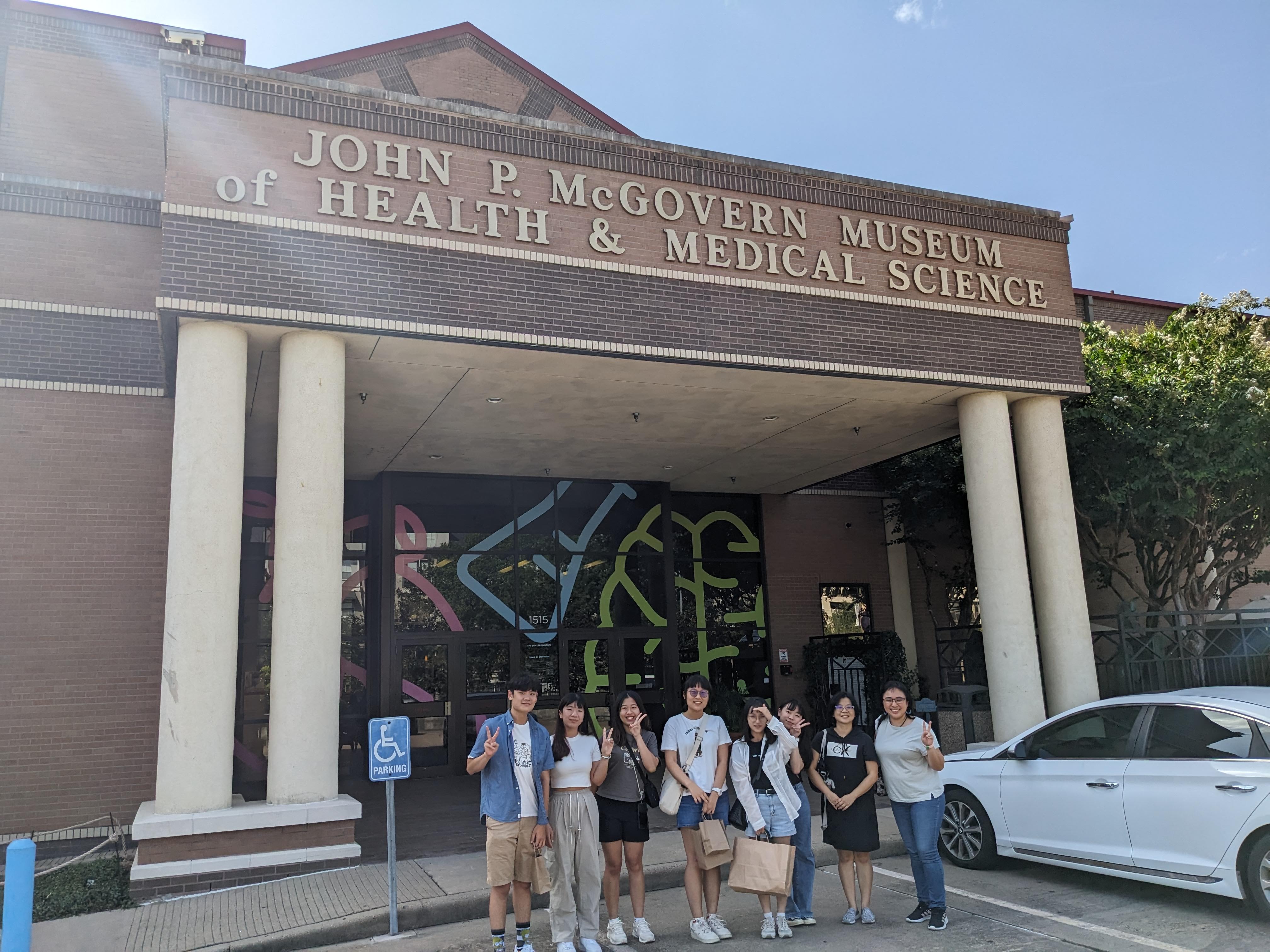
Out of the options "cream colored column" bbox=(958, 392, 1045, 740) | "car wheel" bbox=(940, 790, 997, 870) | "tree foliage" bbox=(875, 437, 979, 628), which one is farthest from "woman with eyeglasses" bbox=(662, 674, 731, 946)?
"tree foliage" bbox=(875, 437, 979, 628)

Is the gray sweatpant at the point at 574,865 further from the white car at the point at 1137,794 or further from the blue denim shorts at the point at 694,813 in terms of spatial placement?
the white car at the point at 1137,794

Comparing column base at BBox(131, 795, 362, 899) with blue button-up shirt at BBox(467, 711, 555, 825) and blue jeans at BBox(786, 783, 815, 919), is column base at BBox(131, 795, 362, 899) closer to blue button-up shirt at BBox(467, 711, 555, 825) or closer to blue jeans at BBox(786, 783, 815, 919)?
A: blue button-up shirt at BBox(467, 711, 555, 825)

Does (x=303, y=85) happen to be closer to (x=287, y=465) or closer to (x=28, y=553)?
(x=287, y=465)

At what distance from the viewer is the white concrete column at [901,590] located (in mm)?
19531

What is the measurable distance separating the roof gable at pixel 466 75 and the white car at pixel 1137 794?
1304 centimetres

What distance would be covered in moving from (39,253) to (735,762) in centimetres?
1028

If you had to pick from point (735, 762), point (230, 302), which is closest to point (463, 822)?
point (735, 762)

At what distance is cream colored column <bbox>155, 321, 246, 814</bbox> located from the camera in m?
8.09

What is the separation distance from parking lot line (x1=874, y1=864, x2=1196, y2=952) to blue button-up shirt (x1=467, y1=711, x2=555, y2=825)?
3.05 meters

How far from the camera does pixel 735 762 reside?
6555mm

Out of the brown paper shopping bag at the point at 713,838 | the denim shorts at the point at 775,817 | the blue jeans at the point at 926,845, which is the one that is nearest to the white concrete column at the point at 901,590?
the blue jeans at the point at 926,845

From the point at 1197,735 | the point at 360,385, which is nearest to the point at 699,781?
the point at 1197,735

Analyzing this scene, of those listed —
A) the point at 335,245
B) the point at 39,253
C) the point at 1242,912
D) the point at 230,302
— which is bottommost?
the point at 1242,912

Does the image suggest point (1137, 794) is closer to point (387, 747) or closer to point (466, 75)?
point (387, 747)
